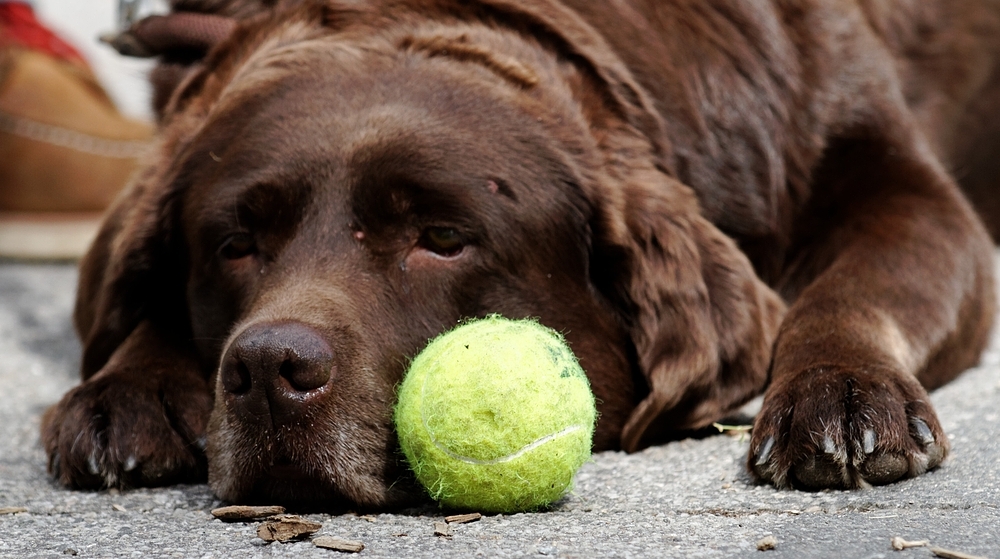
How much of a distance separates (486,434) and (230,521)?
18.2 inches

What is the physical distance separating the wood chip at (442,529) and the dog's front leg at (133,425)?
2.28 feet

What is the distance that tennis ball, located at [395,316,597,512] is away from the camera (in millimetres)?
1877

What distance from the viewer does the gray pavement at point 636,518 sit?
Answer: 168 centimetres

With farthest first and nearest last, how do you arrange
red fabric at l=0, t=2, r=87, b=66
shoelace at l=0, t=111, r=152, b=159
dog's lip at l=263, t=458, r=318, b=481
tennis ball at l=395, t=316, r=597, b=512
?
1. red fabric at l=0, t=2, r=87, b=66
2. shoelace at l=0, t=111, r=152, b=159
3. dog's lip at l=263, t=458, r=318, b=481
4. tennis ball at l=395, t=316, r=597, b=512

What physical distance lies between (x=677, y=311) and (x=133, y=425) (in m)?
1.17

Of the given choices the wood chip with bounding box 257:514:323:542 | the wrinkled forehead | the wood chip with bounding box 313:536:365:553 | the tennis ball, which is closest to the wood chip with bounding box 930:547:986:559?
the tennis ball

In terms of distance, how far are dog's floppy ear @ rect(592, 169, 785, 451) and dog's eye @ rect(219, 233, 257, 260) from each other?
2.46ft

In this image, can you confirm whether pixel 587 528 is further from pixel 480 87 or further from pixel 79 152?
pixel 79 152

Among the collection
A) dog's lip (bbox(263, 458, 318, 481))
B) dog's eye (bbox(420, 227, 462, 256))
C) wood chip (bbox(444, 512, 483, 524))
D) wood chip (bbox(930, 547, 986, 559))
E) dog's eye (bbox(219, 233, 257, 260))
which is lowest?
dog's lip (bbox(263, 458, 318, 481))

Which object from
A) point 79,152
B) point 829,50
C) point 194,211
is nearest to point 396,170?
point 194,211

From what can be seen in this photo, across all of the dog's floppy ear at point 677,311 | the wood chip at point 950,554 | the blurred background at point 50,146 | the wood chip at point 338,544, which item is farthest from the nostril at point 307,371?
the blurred background at point 50,146

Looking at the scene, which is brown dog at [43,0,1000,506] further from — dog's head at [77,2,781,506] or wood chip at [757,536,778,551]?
wood chip at [757,536,778,551]

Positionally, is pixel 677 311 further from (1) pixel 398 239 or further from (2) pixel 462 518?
(2) pixel 462 518

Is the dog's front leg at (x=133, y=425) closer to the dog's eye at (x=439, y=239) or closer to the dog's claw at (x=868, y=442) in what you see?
the dog's eye at (x=439, y=239)
